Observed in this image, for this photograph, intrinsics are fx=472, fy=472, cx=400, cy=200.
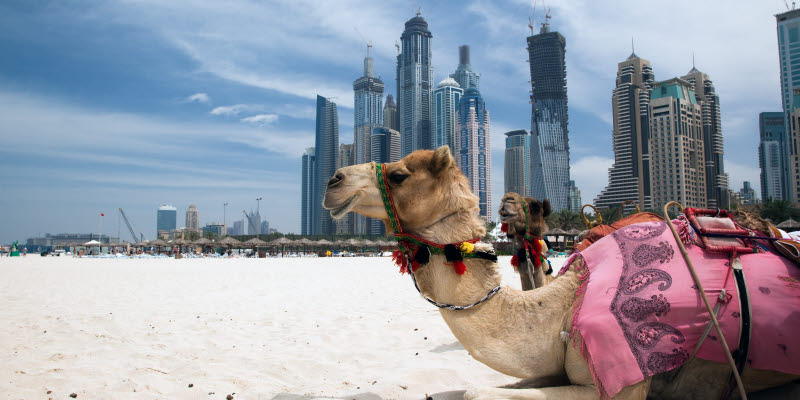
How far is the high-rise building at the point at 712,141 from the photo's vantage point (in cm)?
10706

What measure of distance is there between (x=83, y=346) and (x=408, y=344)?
375 centimetres

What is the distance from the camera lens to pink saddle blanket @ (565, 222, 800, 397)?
1.96 metres

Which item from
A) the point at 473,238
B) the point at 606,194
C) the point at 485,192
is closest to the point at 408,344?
the point at 473,238

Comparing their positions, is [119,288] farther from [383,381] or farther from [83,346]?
[383,381]

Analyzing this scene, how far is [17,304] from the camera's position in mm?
8805

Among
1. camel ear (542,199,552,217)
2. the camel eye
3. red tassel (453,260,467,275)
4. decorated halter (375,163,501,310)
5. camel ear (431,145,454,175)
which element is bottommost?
red tassel (453,260,467,275)

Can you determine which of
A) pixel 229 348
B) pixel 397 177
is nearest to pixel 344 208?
pixel 397 177

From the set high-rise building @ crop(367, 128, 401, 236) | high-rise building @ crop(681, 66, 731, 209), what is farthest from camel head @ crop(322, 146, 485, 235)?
high-rise building @ crop(367, 128, 401, 236)

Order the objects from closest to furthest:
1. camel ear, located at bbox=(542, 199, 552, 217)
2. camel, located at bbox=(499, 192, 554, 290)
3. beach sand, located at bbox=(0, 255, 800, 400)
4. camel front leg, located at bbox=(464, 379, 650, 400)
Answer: camel front leg, located at bbox=(464, 379, 650, 400)
beach sand, located at bbox=(0, 255, 800, 400)
camel, located at bbox=(499, 192, 554, 290)
camel ear, located at bbox=(542, 199, 552, 217)

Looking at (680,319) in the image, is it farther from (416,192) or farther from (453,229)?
(416,192)

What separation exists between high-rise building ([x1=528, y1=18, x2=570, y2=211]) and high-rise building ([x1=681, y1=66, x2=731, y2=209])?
55459mm

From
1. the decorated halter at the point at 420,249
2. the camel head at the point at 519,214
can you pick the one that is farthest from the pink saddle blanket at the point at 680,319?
the camel head at the point at 519,214

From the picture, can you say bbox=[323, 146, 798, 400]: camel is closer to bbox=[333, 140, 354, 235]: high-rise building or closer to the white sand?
the white sand

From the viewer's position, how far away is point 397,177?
2.50m
